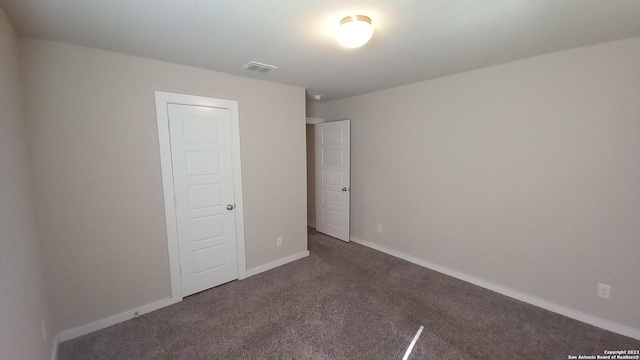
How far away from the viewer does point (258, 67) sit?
2.51 meters

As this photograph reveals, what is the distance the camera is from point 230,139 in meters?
2.82

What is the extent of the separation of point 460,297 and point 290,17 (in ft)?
9.80

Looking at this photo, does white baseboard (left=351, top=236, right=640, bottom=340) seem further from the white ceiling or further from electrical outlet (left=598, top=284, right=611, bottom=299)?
the white ceiling

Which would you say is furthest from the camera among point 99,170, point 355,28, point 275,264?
point 275,264

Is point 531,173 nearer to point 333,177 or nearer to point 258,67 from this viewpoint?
point 333,177

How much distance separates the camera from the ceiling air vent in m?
2.42

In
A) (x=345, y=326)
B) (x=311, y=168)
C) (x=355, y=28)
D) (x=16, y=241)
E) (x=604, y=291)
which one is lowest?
(x=345, y=326)

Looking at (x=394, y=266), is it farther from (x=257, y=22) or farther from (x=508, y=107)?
(x=257, y=22)

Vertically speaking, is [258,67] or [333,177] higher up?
[258,67]

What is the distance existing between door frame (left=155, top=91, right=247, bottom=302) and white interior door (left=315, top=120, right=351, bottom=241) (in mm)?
1763

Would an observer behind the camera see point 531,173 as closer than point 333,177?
Yes

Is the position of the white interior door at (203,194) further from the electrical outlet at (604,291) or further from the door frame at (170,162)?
the electrical outlet at (604,291)

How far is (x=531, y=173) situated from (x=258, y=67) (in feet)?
9.50

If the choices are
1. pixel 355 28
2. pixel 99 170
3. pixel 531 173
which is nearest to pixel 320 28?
pixel 355 28
